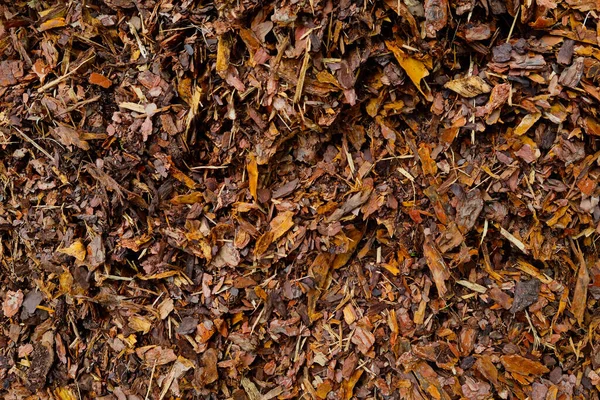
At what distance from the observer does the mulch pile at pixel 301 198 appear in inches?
50.3

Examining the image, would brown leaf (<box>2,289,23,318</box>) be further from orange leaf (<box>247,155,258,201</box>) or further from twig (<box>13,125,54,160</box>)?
orange leaf (<box>247,155,258,201</box>)

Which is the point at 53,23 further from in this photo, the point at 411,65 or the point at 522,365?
the point at 522,365

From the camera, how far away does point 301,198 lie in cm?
143

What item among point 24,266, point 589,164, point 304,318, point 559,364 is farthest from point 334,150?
point 24,266

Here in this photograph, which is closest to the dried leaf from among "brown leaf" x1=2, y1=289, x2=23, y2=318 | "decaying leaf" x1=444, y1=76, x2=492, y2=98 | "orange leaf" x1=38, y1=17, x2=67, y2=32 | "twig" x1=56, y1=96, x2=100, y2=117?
"brown leaf" x1=2, y1=289, x2=23, y2=318

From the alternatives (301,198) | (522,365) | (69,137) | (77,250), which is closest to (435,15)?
(301,198)

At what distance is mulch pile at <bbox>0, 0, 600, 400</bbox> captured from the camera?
1278mm

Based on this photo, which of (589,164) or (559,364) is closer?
(589,164)

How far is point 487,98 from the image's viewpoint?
1286mm

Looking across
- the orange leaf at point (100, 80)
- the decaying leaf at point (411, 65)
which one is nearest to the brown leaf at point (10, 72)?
the orange leaf at point (100, 80)

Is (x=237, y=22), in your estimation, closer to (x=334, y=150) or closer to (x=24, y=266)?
A: (x=334, y=150)

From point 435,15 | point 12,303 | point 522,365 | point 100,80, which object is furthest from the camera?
point 12,303

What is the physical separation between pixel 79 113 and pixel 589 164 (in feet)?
4.24

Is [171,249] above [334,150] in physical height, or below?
below
